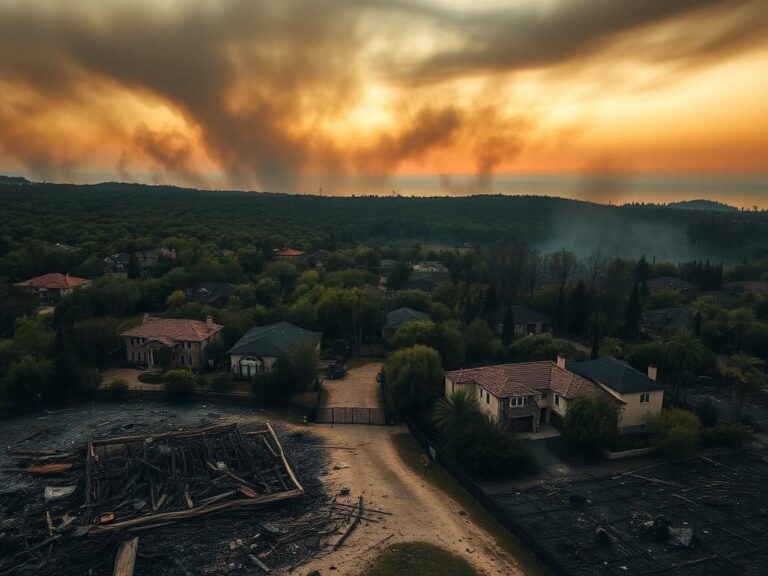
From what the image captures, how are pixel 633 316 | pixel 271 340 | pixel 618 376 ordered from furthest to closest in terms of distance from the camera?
pixel 633 316
pixel 271 340
pixel 618 376

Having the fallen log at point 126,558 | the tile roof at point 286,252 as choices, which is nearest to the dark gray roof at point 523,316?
the tile roof at point 286,252

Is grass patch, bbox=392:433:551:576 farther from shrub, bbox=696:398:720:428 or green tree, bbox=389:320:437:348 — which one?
shrub, bbox=696:398:720:428

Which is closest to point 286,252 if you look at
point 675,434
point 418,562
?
point 675,434

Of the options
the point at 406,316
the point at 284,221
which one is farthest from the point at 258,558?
the point at 284,221

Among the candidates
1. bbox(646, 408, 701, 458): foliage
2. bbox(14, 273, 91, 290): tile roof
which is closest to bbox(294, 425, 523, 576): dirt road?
bbox(646, 408, 701, 458): foliage

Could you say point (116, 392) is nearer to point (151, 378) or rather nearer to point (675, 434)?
point (151, 378)

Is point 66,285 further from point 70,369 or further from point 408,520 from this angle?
point 408,520
